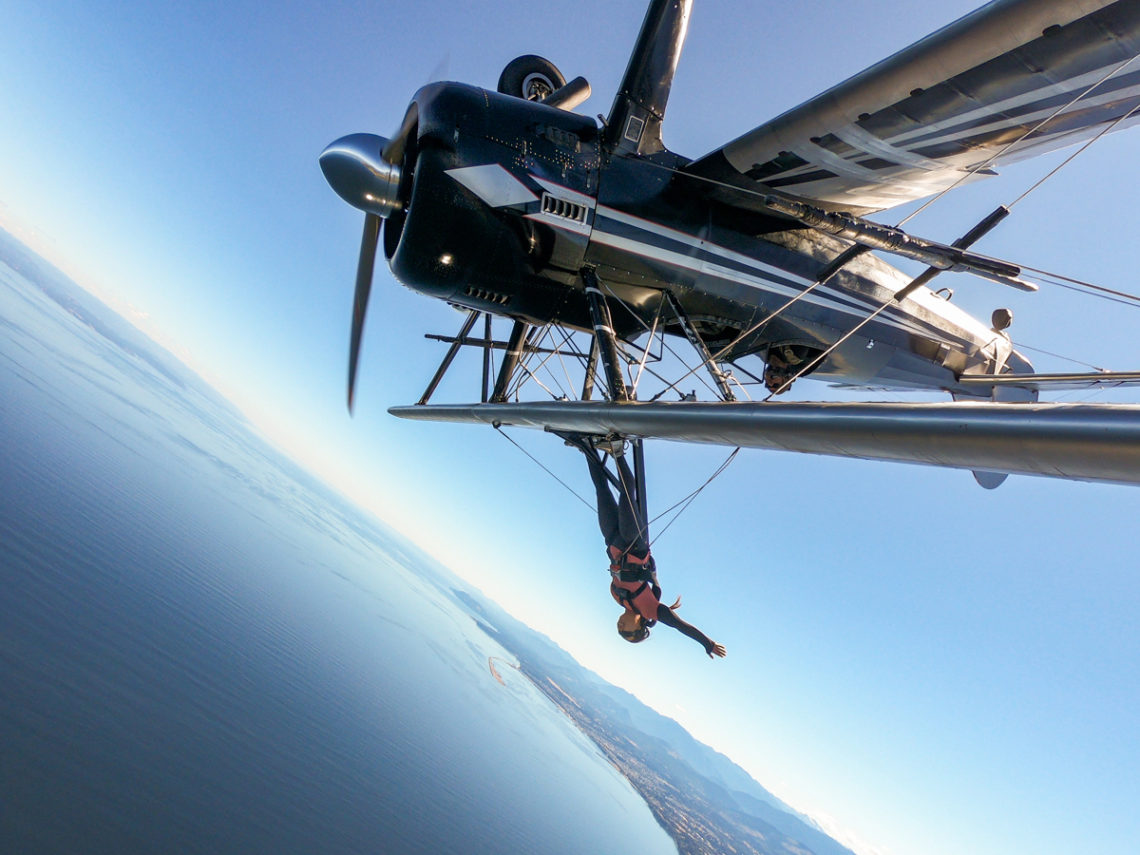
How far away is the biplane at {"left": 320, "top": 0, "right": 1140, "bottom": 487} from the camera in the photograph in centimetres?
412

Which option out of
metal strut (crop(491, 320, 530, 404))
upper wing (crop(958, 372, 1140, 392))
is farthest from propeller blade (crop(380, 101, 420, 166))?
upper wing (crop(958, 372, 1140, 392))

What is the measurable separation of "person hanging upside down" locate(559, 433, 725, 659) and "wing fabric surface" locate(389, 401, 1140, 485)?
126 inches

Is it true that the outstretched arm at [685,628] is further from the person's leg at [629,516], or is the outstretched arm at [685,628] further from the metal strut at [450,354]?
the metal strut at [450,354]

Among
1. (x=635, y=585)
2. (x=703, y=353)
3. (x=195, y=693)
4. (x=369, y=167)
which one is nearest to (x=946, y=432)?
(x=703, y=353)

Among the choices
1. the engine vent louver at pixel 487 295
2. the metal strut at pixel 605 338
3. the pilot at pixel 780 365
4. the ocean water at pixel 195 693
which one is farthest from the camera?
the ocean water at pixel 195 693

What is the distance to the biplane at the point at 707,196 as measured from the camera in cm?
412

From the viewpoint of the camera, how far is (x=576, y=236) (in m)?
6.00

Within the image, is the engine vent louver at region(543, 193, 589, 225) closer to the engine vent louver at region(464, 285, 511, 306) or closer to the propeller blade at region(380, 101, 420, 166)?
the engine vent louver at region(464, 285, 511, 306)

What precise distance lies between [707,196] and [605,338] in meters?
2.61

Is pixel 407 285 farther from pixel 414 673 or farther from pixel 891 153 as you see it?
pixel 414 673

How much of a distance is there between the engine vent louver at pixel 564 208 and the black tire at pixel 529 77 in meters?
3.85

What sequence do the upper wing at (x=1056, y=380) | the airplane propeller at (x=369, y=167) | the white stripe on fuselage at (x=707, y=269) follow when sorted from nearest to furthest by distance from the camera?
the upper wing at (x=1056, y=380) < the airplane propeller at (x=369, y=167) < the white stripe on fuselage at (x=707, y=269)

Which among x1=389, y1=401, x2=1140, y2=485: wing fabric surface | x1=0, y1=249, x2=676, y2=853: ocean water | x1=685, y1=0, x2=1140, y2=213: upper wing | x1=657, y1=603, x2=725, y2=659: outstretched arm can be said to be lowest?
x1=0, y1=249, x2=676, y2=853: ocean water

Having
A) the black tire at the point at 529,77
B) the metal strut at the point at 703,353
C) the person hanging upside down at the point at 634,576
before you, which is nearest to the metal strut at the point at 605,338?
the metal strut at the point at 703,353
